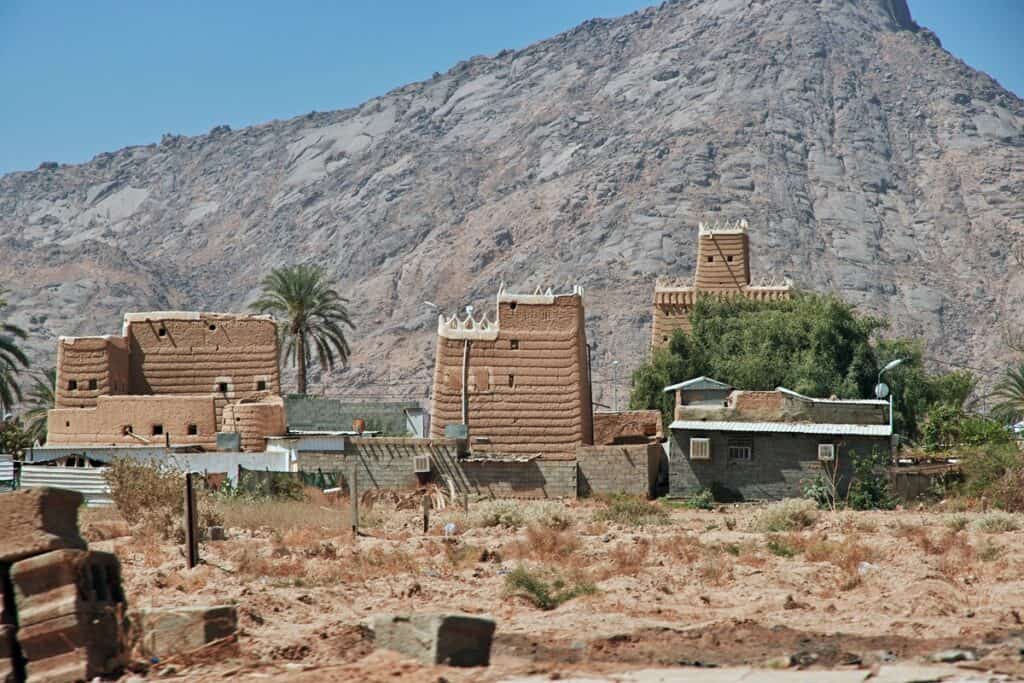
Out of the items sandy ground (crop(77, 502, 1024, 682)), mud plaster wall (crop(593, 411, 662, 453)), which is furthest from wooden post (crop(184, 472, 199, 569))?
mud plaster wall (crop(593, 411, 662, 453))

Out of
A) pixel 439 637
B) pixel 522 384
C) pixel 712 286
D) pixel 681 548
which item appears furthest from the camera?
pixel 712 286

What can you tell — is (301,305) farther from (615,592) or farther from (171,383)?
(615,592)

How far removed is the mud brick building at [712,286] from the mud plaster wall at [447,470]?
75.4 ft

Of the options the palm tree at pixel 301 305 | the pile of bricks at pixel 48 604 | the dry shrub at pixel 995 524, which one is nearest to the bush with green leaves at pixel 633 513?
the dry shrub at pixel 995 524

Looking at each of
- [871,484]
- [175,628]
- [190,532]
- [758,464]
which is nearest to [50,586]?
[175,628]

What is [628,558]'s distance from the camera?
22.4 m

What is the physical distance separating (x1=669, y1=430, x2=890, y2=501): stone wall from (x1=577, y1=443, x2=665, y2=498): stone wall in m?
1.13

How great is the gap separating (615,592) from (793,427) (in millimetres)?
14238

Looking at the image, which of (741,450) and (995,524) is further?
(741,450)

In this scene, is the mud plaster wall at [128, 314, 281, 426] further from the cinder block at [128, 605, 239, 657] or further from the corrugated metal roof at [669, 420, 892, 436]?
the cinder block at [128, 605, 239, 657]

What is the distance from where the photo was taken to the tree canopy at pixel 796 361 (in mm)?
48406

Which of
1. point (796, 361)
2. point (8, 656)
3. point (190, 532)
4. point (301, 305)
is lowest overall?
point (8, 656)

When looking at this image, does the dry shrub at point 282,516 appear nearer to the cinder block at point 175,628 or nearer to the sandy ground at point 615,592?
the sandy ground at point 615,592

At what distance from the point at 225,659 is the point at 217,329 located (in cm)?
2551
